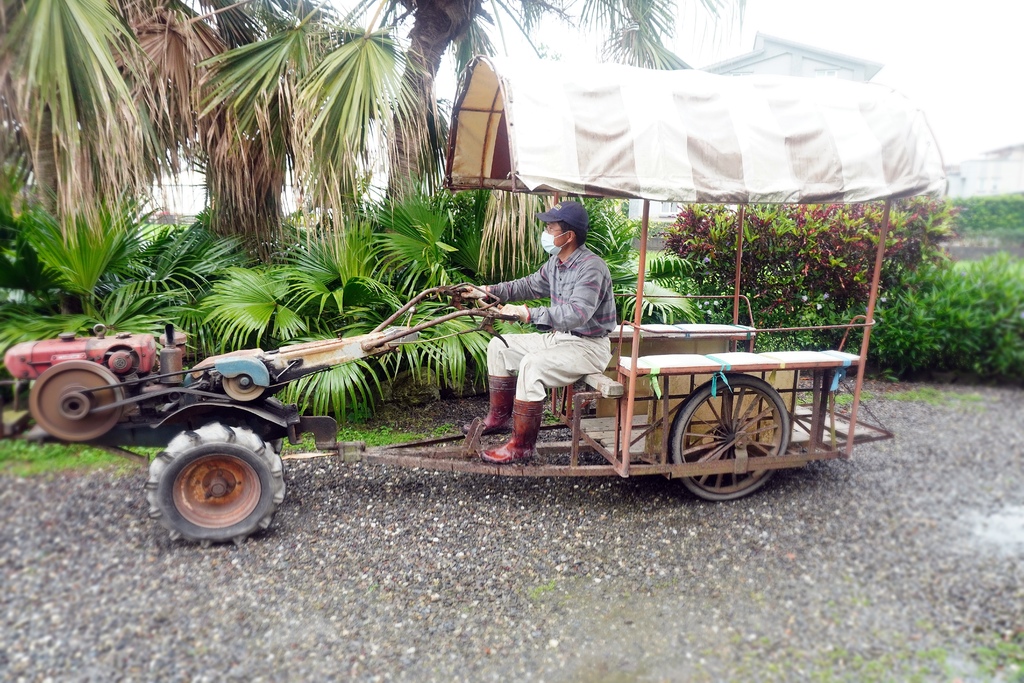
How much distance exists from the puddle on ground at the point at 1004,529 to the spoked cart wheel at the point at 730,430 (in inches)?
73.0

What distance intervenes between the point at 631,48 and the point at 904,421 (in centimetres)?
481

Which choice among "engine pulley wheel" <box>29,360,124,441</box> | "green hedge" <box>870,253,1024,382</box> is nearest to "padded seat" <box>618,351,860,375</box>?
"green hedge" <box>870,253,1024,382</box>

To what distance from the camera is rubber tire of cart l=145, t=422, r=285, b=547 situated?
3094 mm

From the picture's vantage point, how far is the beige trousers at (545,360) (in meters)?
3.62

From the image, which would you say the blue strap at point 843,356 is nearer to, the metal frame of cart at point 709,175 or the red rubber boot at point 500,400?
the metal frame of cart at point 709,175

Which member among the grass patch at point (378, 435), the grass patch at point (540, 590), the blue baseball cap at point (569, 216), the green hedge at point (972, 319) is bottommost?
the grass patch at point (540, 590)

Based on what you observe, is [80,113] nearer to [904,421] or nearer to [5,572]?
[5,572]

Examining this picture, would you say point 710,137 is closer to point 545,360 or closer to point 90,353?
point 545,360

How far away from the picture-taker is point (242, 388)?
341 centimetres

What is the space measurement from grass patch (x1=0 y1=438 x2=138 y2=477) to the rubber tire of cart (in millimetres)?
318

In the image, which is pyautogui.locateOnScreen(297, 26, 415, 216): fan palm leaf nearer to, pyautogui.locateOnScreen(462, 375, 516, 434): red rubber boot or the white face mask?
the white face mask

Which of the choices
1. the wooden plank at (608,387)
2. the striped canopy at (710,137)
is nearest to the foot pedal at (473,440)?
the wooden plank at (608,387)

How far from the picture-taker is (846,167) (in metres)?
3.24

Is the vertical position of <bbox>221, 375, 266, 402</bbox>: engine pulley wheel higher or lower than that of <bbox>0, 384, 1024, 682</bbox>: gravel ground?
higher
